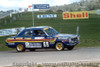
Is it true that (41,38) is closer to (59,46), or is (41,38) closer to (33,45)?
(33,45)

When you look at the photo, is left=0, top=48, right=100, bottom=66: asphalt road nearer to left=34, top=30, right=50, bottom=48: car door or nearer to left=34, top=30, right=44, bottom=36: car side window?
left=34, top=30, right=50, bottom=48: car door

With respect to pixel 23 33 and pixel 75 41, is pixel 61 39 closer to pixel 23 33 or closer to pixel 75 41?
pixel 75 41

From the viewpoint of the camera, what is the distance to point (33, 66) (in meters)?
9.39

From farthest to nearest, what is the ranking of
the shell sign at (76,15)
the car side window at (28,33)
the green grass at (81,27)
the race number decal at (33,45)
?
the shell sign at (76,15)
the green grass at (81,27)
the car side window at (28,33)
the race number decal at (33,45)

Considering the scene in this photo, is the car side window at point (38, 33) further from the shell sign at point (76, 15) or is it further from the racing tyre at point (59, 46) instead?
the shell sign at point (76, 15)

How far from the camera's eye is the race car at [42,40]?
1525cm

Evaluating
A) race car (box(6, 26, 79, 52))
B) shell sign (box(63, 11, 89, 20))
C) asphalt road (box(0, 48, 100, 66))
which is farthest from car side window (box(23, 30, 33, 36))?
shell sign (box(63, 11, 89, 20))

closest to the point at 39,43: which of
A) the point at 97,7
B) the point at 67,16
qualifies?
the point at 67,16

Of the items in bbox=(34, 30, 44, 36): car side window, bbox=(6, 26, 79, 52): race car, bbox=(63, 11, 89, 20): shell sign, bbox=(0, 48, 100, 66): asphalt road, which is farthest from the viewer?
bbox=(63, 11, 89, 20): shell sign

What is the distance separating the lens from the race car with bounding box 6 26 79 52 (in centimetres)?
1525

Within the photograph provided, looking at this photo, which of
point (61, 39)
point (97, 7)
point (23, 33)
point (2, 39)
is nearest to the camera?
point (61, 39)

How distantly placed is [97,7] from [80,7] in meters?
4.55

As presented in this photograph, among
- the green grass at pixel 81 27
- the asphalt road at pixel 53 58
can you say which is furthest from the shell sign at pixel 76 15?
the asphalt road at pixel 53 58

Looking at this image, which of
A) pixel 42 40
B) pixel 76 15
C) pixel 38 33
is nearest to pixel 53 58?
pixel 42 40
